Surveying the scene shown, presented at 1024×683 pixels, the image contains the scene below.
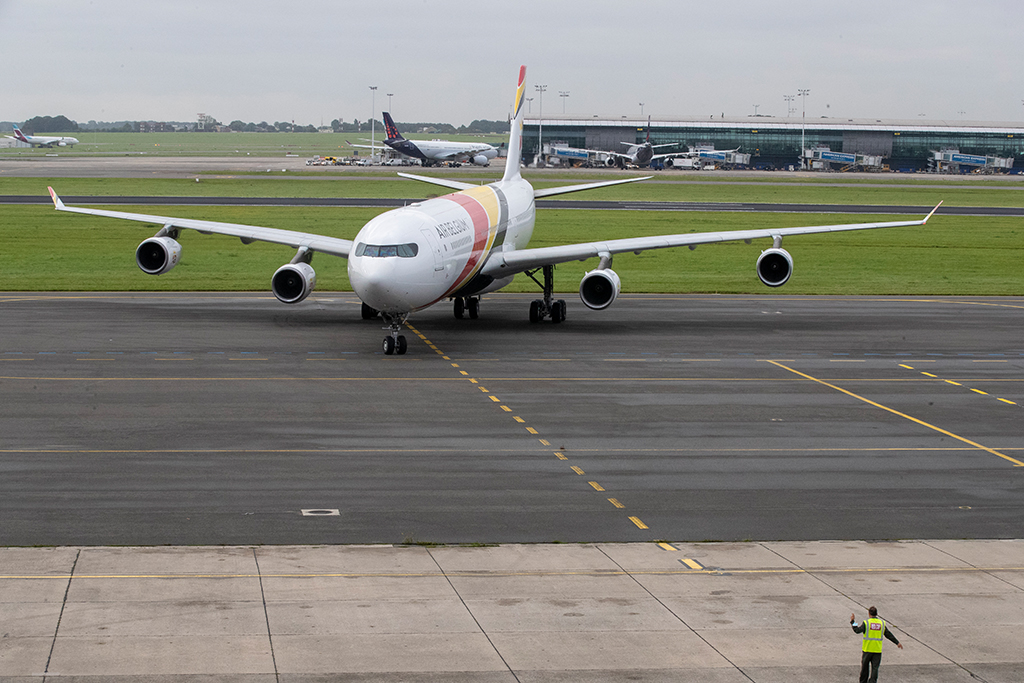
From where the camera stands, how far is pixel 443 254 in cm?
4062

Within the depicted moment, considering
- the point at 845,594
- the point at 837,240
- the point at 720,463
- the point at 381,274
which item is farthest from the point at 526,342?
the point at 837,240

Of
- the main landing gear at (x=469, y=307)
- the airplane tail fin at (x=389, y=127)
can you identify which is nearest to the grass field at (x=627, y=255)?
the main landing gear at (x=469, y=307)

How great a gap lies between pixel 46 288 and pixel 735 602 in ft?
156

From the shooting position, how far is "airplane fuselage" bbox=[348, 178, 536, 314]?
38531mm

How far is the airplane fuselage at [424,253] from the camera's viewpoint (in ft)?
126

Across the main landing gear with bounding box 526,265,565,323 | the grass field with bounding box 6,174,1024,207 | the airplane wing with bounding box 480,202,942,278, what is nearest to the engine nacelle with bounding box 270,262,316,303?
the airplane wing with bounding box 480,202,942,278

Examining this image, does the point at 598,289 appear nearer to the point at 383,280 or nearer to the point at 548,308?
the point at 548,308

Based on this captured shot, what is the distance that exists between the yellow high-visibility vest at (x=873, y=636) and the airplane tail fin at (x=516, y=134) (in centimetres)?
4632

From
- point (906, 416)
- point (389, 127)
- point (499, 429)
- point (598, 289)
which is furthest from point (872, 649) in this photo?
point (389, 127)

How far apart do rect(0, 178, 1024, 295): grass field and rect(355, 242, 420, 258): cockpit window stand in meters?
20.7

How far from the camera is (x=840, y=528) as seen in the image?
2233 cm

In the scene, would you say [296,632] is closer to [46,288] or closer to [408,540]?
[408,540]

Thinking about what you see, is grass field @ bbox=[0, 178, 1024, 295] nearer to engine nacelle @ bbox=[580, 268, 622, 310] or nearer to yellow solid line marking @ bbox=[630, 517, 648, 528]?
engine nacelle @ bbox=[580, 268, 622, 310]

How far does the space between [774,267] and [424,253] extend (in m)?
18.2
